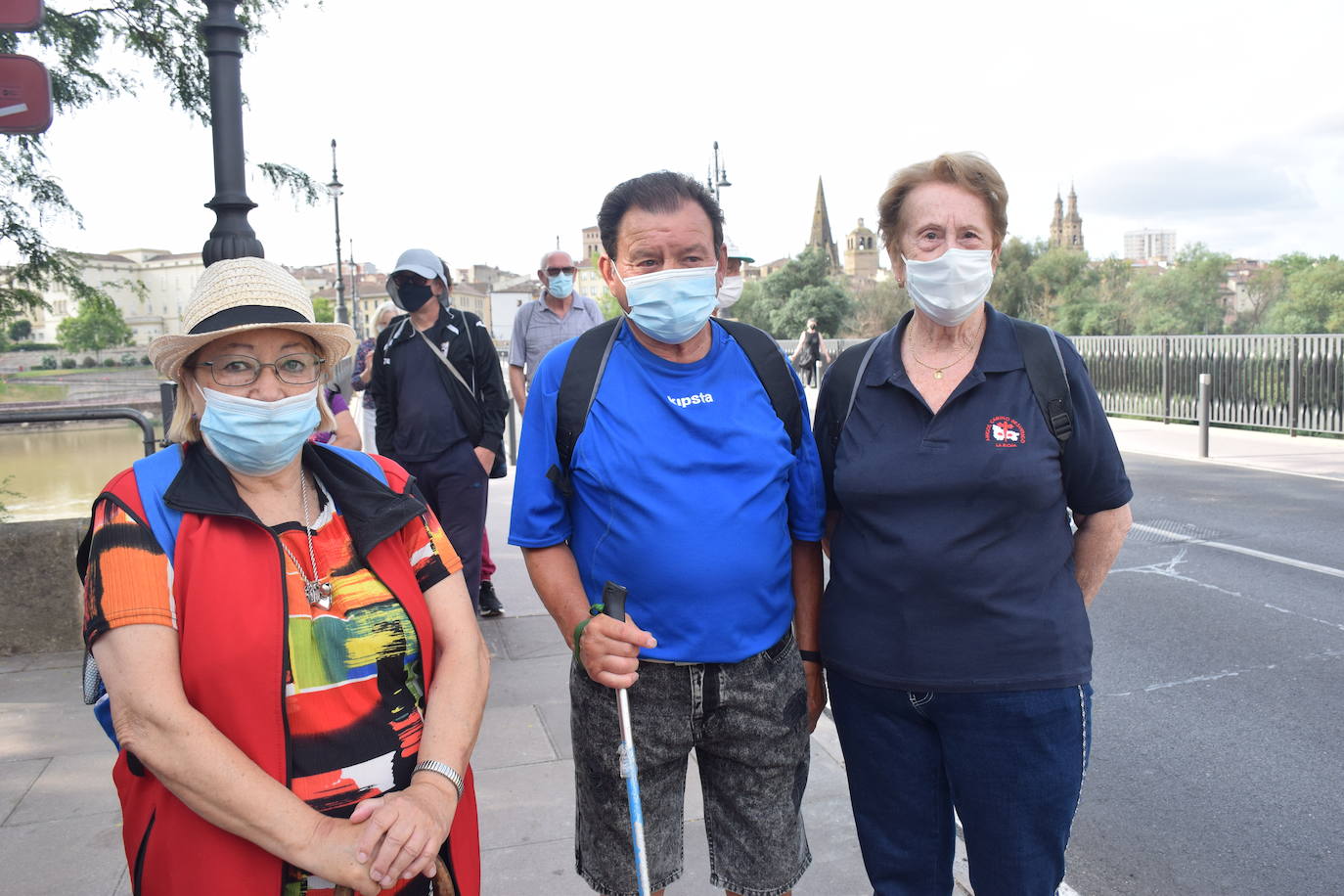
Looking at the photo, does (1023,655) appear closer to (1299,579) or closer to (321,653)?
(321,653)

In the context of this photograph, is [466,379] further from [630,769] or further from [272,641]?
[272,641]

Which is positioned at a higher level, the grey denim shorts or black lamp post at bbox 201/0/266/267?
black lamp post at bbox 201/0/266/267

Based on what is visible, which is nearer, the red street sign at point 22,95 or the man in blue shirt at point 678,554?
the man in blue shirt at point 678,554

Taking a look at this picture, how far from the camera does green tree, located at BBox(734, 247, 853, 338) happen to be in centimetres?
6988

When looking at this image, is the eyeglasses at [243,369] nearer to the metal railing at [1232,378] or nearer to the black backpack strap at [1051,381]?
the black backpack strap at [1051,381]

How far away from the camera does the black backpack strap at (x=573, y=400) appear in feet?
7.39

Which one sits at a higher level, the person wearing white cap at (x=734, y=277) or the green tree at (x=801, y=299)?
the green tree at (x=801, y=299)

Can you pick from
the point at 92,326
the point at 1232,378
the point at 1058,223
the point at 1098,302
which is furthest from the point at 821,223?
the point at 1232,378

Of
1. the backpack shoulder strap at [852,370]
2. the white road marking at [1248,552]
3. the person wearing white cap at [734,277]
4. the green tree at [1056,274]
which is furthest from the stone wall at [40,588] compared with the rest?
the green tree at [1056,274]

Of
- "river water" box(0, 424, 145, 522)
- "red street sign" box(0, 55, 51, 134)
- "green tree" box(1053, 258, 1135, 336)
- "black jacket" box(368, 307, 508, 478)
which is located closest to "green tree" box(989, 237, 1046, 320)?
"green tree" box(1053, 258, 1135, 336)

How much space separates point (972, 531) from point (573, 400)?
903 mm

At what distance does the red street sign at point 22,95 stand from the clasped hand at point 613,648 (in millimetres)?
3177

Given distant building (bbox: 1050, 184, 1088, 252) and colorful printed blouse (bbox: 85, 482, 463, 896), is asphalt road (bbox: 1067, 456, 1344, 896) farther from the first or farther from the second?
distant building (bbox: 1050, 184, 1088, 252)

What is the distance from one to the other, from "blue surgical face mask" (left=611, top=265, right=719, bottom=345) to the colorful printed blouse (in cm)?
79
